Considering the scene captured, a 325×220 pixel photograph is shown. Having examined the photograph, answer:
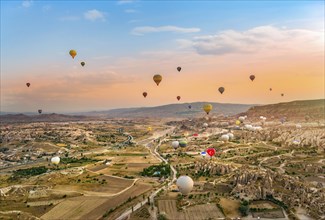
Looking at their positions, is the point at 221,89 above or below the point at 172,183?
above

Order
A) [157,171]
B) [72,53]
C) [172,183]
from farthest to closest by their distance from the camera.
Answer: [72,53]
[157,171]
[172,183]

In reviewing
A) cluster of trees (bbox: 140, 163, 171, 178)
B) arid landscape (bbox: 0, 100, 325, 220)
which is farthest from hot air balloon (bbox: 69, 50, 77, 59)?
cluster of trees (bbox: 140, 163, 171, 178)

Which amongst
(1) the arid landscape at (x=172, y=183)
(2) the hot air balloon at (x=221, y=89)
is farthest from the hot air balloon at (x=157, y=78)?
(2) the hot air balloon at (x=221, y=89)

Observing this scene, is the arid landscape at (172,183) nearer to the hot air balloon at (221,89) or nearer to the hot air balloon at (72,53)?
the hot air balloon at (221,89)

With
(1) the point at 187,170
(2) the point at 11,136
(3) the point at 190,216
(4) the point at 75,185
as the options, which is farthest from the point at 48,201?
(2) the point at 11,136

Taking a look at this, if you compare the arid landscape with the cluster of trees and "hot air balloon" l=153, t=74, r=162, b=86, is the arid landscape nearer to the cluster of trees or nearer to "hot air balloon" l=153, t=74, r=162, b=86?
the cluster of trees

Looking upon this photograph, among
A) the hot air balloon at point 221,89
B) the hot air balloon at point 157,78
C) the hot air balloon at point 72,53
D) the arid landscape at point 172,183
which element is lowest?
the arid landscape at point 172,183

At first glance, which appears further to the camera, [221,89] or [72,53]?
[221,89]

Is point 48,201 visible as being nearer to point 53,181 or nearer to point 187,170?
point 53,181

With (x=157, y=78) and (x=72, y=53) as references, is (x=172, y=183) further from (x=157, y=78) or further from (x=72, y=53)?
(x=72, y=53)

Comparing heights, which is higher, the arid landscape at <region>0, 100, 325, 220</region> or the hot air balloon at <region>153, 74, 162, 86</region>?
the hot air balloon at <region>153, 74, 162, 86</region>

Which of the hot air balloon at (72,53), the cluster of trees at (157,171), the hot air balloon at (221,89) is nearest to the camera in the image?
the cluster of trees at (157,171)

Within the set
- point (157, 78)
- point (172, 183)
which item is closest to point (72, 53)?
point (157, 78)
